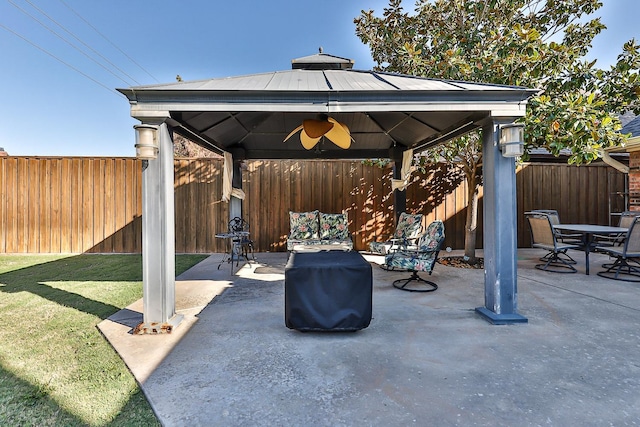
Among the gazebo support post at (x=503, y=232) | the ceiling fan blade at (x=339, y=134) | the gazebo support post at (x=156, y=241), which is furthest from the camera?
the ceiling fan blade at (x=339, y=134)

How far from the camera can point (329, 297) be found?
2.89 metres

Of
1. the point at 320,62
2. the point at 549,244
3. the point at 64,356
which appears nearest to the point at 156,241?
the point at 64,356

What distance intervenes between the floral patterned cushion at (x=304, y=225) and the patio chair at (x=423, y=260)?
2.33 m

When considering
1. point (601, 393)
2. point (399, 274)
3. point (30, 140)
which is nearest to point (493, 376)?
point (601, 393)

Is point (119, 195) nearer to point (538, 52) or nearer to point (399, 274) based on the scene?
point (399, 274)

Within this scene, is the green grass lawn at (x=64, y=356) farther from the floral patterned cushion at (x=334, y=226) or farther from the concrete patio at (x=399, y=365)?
the floral patterned cushion at (x=334, y=226)

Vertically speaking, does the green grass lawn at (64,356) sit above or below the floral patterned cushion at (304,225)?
below

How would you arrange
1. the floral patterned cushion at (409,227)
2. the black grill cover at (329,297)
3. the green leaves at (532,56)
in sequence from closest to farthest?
the black grill cover at (329,297)
the green leaves at (532,56)
the floral patterned cushion at (409,227)

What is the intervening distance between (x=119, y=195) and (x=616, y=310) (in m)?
9.04

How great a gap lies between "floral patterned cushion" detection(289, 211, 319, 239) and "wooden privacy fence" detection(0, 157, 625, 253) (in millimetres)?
709

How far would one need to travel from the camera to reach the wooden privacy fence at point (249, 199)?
7.28m

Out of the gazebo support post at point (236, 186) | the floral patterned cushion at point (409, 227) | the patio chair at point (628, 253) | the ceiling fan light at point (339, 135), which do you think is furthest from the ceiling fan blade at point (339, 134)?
the patio chair at point (628, 253)

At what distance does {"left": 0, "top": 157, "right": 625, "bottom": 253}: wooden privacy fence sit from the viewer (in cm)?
728

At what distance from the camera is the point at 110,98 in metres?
15.3
